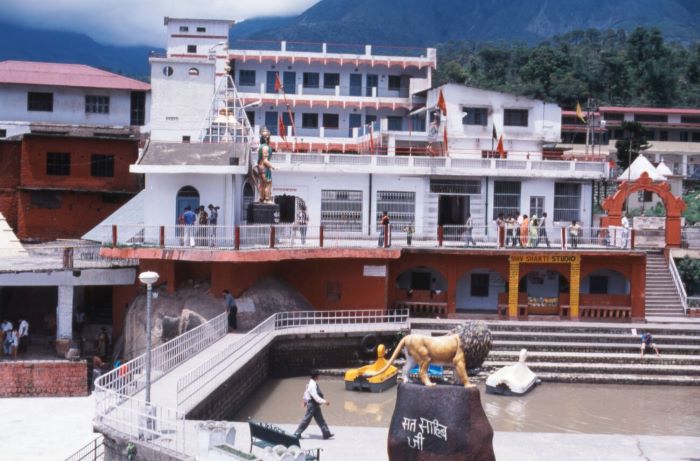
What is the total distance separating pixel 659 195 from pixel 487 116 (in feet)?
29.6

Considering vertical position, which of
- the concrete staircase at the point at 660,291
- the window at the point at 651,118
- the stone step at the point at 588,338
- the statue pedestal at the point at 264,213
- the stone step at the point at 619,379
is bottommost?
the stone step at the point at 619,379

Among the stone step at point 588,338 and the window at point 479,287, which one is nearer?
the stone step at point 588,338

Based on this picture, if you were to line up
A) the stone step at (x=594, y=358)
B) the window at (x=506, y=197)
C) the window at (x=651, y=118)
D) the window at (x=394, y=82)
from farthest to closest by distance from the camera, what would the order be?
the window at (x=651, y=118) < the window at (x=394, y=82) < the window at (x=506, y=197) < the stone step at (x=594, y=358)

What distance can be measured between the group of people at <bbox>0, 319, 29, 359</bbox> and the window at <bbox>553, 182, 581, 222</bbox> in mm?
20769

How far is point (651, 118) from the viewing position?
2911 inches

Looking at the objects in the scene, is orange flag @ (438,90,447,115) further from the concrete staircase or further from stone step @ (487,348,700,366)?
stone step @ (487,348,700,366)

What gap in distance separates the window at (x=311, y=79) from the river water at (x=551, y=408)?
76.6 feet

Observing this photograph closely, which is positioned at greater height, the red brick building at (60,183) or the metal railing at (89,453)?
the red brick building at (60,183)

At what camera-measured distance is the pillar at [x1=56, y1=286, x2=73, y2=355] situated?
3183 centimetres

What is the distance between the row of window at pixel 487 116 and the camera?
44094 millimetres

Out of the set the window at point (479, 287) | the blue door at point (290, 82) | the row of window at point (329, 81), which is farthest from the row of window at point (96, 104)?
the window at point (479, 287)

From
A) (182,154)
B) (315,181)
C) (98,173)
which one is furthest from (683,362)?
(98,173)

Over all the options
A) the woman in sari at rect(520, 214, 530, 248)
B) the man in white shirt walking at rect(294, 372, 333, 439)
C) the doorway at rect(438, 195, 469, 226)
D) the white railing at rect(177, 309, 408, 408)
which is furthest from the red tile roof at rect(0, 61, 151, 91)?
the man in white shirt walking at rect(294, 372, 333, 439)

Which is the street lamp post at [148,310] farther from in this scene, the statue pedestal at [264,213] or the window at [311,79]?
the window at [311,79]
